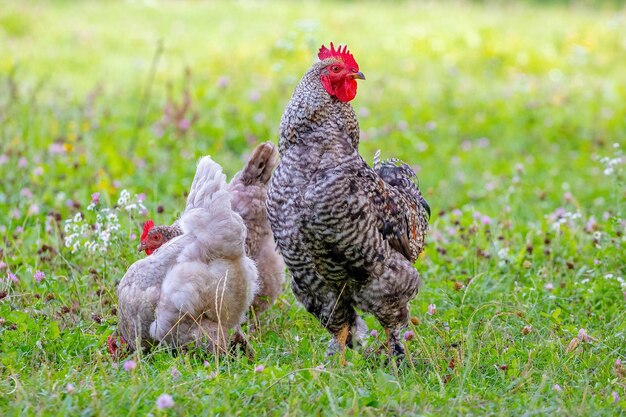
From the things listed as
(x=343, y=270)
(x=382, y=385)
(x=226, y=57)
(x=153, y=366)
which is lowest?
(x=153, y=366)

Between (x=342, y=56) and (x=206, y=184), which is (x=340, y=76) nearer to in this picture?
(x=342, y=56)

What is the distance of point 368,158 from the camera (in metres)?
8.91

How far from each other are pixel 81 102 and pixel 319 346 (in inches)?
234

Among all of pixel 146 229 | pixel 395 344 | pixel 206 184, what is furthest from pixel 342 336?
pixel 146 229

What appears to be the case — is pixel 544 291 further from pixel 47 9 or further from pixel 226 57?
pixel 47 9

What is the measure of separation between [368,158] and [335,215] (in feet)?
15.1

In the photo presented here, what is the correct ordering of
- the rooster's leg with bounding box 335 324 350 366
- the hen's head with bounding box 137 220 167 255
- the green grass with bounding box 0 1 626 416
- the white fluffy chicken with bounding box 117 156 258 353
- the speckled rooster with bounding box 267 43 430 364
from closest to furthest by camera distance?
1. the green grass with bounding box 0 1 626 416
2. the speckled rooster with bounding box 267 43 430 364
3. the white fluffy chicken with bounding box 117 156 258 353
4. the rooster's leg with bounding box 335 324 350 366
5. the hen's head with bounding box 137 220 167 255

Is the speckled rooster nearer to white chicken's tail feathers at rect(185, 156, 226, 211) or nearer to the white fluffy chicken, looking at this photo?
the white fluffy chicken

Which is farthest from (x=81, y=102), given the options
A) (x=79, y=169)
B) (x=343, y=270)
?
(x=343, y=270)

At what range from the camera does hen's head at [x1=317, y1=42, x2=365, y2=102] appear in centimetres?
457

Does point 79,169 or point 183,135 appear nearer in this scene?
point 79,169

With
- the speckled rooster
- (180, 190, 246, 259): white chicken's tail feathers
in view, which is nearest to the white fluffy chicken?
(180, 190, 246, 259): white chicken's tail feathers

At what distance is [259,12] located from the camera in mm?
16156

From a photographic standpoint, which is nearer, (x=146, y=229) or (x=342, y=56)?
(x=342, y=56)
